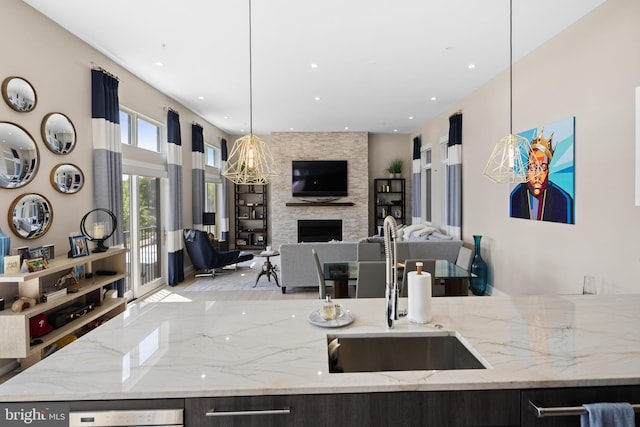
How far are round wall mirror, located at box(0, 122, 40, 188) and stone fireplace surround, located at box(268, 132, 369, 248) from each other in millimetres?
5891

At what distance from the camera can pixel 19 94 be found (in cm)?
297

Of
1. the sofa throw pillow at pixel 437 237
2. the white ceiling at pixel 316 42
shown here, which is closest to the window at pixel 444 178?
the sofa throw pillow at pixel 437 237

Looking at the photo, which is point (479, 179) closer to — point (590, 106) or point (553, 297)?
point (590, 106)

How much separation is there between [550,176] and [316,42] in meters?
2.92

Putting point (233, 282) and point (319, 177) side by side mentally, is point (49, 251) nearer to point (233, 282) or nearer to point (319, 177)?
point (233, 282)

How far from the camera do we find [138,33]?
3523 mm

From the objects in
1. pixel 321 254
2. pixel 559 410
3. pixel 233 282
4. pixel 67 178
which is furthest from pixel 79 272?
pixel 559 410

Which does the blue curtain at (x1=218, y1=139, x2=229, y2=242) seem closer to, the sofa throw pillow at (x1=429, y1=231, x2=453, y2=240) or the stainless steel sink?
the sofa throw pillow at (x1=429, y1=231, x2=453, y2=240)

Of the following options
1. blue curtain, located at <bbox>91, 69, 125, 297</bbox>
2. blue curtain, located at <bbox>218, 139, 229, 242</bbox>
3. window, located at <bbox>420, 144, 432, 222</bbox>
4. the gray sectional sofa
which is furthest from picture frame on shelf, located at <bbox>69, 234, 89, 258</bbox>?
window, located at <bbox>420, 144, 432, 222</bbox>

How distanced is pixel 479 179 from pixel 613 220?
99.5 inches

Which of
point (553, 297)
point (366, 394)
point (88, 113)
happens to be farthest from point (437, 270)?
point (88, 113)

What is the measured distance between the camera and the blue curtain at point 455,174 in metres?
5.97

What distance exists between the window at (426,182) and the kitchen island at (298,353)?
21.2 ft

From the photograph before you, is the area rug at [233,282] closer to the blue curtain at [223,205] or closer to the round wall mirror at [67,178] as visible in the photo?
the blue curtain at [223,205]
